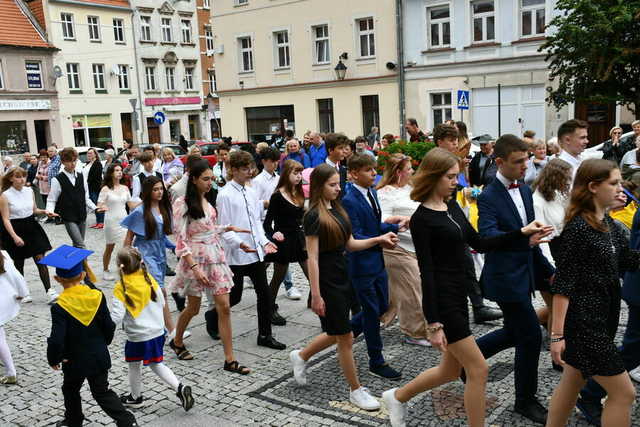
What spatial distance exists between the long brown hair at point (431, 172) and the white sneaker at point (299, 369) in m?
1.91

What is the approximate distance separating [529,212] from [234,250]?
283cm

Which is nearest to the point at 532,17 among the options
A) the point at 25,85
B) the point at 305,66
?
the point at 305,66

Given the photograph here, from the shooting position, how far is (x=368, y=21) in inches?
1156

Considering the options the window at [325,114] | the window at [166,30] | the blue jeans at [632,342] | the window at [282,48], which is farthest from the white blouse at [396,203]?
the window at [166,30]

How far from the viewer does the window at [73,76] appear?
42213 millimetres

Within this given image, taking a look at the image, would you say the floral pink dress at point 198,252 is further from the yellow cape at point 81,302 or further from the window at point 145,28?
the window at point 145,28

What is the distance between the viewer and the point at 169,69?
4888cm

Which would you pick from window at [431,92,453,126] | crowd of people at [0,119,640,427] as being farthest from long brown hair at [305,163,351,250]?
window at [431,92,453,126]

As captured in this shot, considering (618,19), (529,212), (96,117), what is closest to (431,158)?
(529,212)

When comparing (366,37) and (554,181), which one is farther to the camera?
(366,37)

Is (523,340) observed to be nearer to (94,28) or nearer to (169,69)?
(94,28)

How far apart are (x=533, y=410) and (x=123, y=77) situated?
45.4 m

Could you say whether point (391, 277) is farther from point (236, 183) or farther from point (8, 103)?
point (8, 103)

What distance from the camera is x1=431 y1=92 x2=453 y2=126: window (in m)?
27.8
